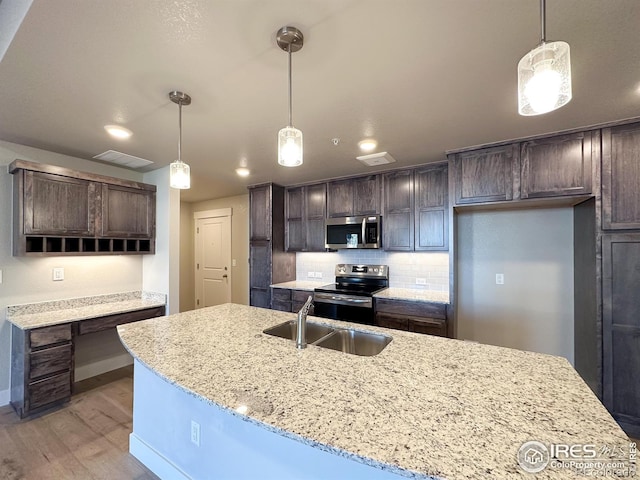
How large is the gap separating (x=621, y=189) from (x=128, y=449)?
4.07 meters

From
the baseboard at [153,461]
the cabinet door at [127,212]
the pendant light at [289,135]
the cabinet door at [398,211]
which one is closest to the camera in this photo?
the pendant light at [289,135]

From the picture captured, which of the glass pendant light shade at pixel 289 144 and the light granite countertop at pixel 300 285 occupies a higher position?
the glass pendant light shade at pixel 289 144

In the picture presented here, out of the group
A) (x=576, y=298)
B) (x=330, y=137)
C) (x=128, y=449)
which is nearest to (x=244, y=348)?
(x=128, y=449)

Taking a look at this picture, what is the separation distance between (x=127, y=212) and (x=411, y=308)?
10.7 feet

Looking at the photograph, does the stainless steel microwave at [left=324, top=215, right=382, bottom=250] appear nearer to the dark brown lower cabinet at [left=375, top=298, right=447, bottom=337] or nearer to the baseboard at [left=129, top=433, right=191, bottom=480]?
the dark brown lower cabinet at [left=375, top=298, right=447, bottom=337]

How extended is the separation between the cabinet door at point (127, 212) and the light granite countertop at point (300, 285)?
1.73m

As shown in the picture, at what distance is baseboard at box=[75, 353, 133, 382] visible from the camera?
119 inches

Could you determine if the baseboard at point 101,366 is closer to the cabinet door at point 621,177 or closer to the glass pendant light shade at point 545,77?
the glass pendant light shade at point 545,77

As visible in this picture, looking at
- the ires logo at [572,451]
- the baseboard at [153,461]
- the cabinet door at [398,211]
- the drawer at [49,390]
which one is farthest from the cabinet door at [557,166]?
the drawer at [49,390]

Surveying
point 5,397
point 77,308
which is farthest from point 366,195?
point 5,397

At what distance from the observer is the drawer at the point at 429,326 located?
9.34 ft

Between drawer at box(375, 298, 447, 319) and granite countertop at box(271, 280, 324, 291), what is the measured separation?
975 mm

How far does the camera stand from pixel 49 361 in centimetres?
242

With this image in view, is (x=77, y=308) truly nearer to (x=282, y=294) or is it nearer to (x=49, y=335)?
(x=49, y=335)
